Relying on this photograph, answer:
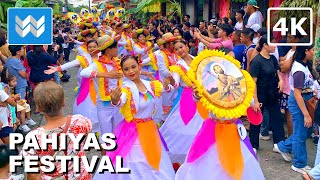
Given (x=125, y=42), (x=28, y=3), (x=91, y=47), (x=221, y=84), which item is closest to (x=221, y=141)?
(x=221, y=84)

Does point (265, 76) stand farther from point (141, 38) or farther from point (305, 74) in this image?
point (141, 38)

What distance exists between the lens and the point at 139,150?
13.5ft

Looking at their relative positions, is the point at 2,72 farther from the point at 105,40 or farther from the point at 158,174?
the point at 158,174

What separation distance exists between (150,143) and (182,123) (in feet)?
3.54

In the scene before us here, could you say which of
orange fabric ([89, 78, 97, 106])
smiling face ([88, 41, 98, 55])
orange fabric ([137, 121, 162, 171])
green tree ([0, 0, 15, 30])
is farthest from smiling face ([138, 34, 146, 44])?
green tree ([0, 0, 15, 30])

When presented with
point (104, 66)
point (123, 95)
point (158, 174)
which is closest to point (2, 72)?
A: point (104, 66)

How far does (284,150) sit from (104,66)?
2601 millimetres

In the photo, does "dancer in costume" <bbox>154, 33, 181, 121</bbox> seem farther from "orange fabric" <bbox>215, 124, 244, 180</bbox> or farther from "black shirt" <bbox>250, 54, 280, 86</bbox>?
"orange fabric" <bbox>215, 124, 244, 180</bbox>

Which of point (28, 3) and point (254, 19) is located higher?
point (28, 3)

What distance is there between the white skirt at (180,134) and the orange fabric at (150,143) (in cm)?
90

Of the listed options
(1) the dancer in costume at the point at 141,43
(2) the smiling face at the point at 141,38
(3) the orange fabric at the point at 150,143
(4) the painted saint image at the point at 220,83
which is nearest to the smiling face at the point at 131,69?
(3) the orange fabric at the point at 150,143

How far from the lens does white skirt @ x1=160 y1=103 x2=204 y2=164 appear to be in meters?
5.08

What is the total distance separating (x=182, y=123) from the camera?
203 inches

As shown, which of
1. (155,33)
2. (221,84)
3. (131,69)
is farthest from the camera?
(155,33)
